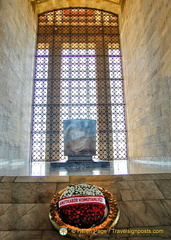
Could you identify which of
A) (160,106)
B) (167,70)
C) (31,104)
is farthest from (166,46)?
(31,104)

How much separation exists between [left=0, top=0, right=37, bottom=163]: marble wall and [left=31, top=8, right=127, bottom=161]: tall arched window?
97cm

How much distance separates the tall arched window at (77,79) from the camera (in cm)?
1031

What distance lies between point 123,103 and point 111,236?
29.2ft

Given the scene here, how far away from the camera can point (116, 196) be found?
2697mm

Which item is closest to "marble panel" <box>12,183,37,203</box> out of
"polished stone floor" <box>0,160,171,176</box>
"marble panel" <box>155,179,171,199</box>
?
"polished stone floor" <box>0,160,171,176</box>

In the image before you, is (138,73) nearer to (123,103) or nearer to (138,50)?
(138,50)

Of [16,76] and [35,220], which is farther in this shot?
[16,76]

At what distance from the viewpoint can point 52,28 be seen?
11.5 metres

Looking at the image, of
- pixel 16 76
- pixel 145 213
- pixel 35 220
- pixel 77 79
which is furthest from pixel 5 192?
pixel 77 79

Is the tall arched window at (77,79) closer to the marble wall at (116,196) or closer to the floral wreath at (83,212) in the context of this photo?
the marble wall at (116,196)

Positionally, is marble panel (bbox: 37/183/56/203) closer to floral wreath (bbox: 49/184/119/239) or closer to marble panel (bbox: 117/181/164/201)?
A: floral wreath (bbox: 49/184/119/239)

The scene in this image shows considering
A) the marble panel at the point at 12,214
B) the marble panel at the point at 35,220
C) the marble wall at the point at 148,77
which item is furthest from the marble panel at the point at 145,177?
the marble wall at the point at 148,77

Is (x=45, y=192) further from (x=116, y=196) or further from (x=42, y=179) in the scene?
(x=116, y=196)

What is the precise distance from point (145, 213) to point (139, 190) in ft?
1.55
